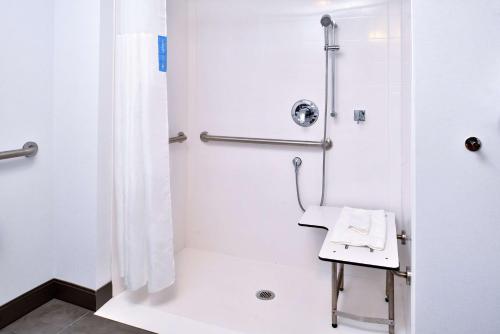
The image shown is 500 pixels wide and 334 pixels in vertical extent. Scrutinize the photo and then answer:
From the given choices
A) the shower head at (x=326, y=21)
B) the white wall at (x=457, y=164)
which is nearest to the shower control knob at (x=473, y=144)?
the white wall at (x=457, y=164)

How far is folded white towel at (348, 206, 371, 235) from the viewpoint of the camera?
167cm

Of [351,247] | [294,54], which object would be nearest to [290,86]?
[294,54]

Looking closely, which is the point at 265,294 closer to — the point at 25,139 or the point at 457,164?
the point at 457,164

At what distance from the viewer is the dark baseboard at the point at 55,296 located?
5.54 ft

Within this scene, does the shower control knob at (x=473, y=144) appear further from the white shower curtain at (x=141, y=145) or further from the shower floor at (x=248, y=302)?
the white shower curtain at (x=141, y=145)

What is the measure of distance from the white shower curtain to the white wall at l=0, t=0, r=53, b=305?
14.6 inches

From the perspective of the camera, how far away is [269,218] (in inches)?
94.9

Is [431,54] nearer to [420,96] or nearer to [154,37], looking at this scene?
[420,96]

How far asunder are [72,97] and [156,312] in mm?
1229

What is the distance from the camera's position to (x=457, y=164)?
97cm

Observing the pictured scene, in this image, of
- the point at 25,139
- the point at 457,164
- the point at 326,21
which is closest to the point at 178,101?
the point at 25,139

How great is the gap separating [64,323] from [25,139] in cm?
95

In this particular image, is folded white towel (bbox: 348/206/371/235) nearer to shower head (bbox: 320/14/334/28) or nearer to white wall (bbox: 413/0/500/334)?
white wall (bbox: 413/0/500/334)

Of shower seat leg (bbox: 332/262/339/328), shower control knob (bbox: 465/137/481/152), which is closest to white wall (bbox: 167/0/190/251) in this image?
shower seat leg (bbox: 332/262/339/328)
